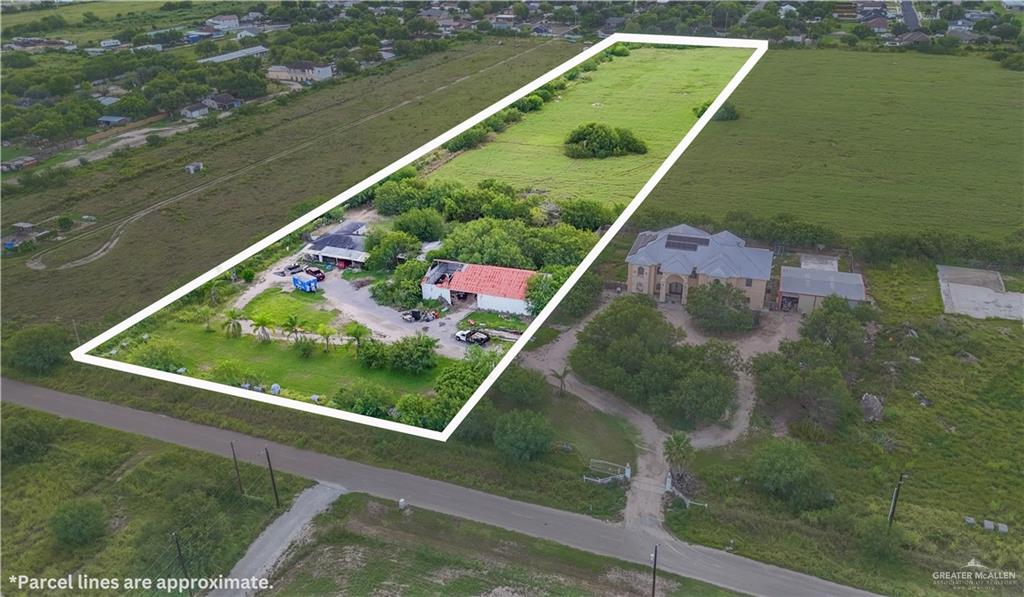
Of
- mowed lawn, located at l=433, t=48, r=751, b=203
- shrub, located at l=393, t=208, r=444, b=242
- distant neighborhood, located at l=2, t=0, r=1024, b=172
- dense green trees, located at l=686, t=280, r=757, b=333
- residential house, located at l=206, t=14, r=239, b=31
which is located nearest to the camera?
mowed lawn, located at l=433, t=48, r=751, b=203

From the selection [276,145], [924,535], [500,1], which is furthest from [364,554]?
[500,1]

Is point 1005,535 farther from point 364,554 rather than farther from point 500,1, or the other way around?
point 500,1

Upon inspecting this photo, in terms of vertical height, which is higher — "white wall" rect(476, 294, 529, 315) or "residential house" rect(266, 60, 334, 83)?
"residential house" rect(266, 60, 334, 83)

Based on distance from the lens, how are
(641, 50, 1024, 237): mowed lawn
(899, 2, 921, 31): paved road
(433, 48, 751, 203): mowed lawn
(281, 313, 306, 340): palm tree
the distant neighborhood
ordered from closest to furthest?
(433, 48, 751, 203): mowed lawn → (281, 313, 306, 340): palm tree → the distant neighborhood → (641, 50, 1024, 237): mowed lawn → (899, 2, 921, 31): paved road

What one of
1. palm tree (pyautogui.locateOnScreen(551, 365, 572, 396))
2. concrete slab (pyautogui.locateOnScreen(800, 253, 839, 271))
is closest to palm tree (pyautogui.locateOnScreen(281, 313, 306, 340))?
palm tree (pyautogui.locateOnScreen(551, 365, 572, 396))

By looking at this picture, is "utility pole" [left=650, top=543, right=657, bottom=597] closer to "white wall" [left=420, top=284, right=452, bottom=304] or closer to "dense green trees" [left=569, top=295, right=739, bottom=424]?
"dense green trees" [left=569, top=295, right=739, bottom=424]

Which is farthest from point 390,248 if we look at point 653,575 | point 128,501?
point 653,575

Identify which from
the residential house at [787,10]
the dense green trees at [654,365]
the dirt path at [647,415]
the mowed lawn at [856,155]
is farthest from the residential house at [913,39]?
the dense green trees at [654,365]

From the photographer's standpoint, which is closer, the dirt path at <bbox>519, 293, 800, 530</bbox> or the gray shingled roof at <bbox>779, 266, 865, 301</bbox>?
the dirt path at <bbox>519, 293, 800, 530</bbox>
